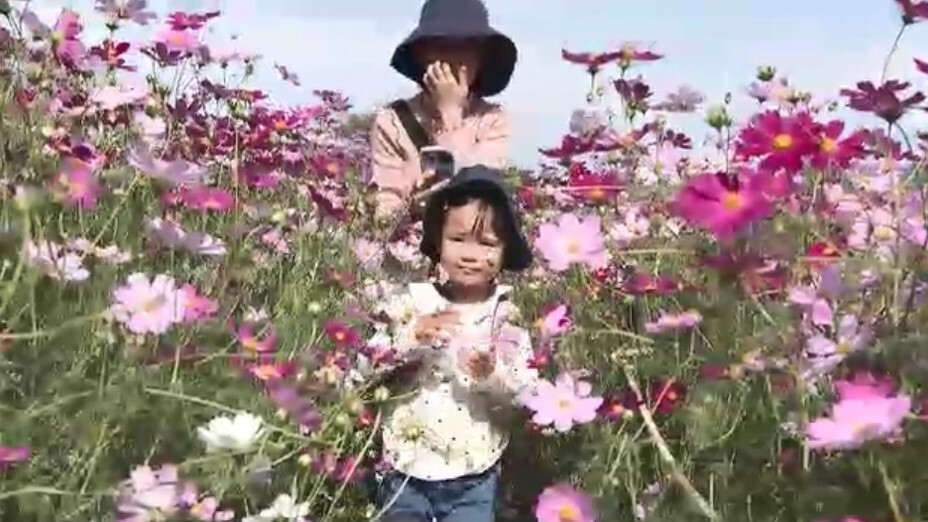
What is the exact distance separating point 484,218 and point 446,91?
31 cm

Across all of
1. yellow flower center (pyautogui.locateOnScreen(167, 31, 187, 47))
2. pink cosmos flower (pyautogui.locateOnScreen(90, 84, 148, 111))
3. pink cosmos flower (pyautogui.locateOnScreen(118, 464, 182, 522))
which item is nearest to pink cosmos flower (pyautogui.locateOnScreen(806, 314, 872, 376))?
pink cosmos flower (pyautogui.locateOnScreen(118, 464, 182, 522))

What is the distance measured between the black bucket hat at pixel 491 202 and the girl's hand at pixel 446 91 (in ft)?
0.68

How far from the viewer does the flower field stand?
995 mm

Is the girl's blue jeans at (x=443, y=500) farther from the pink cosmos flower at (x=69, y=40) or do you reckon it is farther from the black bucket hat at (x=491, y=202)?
the pink cosmos flower at (x=69, y=40)

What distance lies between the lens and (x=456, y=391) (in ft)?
5.22

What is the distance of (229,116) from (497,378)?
87 cm

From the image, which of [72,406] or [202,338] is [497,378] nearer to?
[202,338]

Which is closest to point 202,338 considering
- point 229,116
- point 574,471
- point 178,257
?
point 178,257

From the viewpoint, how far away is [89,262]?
4.37ft

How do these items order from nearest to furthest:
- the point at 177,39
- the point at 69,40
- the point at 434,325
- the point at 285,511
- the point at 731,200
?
the point at 731,200 < the point at 285,511 < the point at 434,325 < the point at 69,40 < the point at 177,39

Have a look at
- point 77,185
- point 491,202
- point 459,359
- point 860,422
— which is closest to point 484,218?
point 491,202

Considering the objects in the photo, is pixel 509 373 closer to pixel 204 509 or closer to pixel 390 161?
pixel 390 161

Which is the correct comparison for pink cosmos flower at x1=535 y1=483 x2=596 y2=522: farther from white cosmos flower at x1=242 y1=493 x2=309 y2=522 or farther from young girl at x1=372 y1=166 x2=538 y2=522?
white cosmos flower at x1=242 y1=493 x2=309 y2=522

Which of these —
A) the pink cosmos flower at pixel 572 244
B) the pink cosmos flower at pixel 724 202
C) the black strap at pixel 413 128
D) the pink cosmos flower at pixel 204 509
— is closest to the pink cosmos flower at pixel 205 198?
the black strap at pixel 413 128
